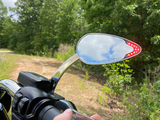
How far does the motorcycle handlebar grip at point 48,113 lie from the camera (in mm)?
544

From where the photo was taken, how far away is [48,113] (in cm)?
56

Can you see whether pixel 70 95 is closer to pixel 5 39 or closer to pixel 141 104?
pixel 141 104

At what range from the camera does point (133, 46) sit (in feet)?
1.90

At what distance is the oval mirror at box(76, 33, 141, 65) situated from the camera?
2.00 feet

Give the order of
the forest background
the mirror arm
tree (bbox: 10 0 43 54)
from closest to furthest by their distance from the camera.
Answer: the mirror arm → the forest background → tree (bbox: 10 0 43 54)

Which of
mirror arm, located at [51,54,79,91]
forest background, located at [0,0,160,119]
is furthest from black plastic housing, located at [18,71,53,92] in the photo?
forest background, located at [0,0,160,119]

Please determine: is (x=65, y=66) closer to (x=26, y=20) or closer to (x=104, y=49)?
(x=104, y=49)

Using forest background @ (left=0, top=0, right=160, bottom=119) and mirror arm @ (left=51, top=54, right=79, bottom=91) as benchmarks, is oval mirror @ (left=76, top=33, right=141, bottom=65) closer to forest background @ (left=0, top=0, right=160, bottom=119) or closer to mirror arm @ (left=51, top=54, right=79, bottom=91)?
mirror arm @ (left=51, top=54, right=79, bottom=91)

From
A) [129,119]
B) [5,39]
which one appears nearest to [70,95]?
[129,119]

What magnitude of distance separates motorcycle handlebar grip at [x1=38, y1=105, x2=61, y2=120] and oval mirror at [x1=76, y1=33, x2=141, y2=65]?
29 centimetres

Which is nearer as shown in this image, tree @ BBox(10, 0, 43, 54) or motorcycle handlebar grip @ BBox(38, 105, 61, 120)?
motorcycle handlebar grip @ BBox(38, 105, 61, 120)

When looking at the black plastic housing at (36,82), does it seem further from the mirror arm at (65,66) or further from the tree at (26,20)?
the tree at (26,20)

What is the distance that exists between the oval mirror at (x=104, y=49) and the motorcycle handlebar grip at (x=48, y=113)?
0.29 m

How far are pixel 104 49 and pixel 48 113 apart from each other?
0.42m
